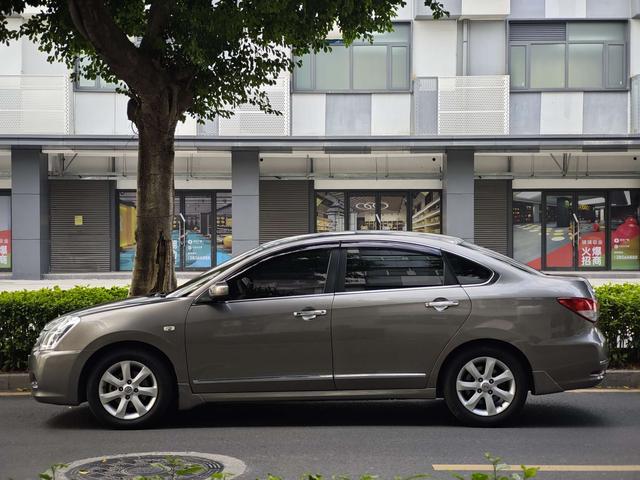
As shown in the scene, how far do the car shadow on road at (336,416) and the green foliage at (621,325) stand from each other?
48.4 inches

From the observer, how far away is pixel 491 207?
84.4ft

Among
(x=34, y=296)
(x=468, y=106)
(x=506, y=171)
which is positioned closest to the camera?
(x=34, y=296)

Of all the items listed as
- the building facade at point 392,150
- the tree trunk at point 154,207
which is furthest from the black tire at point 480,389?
the building facade at point 392,150

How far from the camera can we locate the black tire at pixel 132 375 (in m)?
7.09

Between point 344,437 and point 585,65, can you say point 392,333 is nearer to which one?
point 344,437

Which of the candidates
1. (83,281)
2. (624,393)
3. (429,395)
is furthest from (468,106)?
(429,395)

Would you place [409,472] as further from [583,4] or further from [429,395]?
[583,4]

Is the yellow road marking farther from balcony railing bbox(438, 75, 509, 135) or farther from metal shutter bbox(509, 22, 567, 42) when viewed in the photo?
metal shutter bbox(509, 22, 567, 42)

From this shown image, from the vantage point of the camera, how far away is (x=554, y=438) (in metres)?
6.82

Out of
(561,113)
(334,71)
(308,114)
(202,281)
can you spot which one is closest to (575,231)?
(561,113)

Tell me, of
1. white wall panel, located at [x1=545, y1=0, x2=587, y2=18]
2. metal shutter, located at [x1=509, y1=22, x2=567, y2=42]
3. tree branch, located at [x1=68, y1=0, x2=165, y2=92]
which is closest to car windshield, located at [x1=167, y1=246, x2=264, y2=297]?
tree branch, located at [x1=68, y1=0, x2=165, y2=92]

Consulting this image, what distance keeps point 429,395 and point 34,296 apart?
190 inches

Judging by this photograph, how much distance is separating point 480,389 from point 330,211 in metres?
19.1

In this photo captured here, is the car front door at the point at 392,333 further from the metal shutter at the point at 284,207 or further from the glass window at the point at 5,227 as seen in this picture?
the glass window at the point at 5,227
